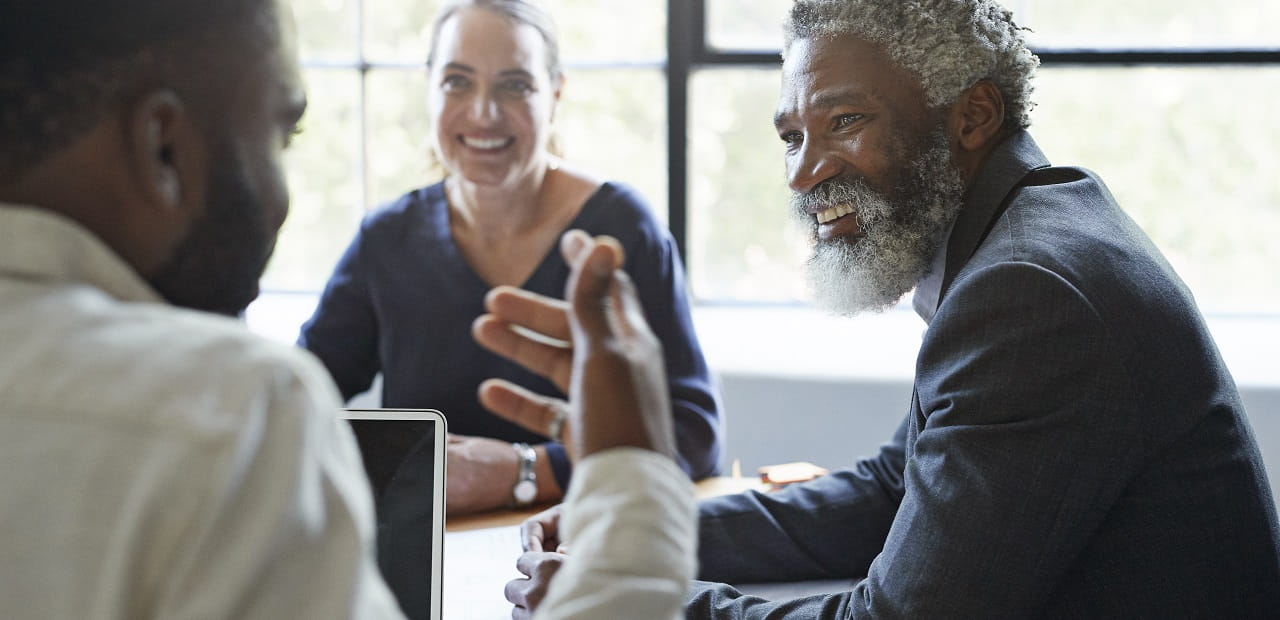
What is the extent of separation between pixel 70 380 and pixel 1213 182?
9.76 feet

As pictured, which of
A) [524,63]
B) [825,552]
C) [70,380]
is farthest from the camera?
[524,63]

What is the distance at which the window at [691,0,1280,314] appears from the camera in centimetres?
285

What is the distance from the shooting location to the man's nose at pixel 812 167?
1510 millimetres

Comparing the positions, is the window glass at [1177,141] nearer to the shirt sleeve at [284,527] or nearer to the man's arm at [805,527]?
the man's arm at [805,527]

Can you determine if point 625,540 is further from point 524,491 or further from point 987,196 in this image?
point 524,491

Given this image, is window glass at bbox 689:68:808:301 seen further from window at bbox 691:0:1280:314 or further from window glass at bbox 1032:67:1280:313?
window glass at bbox 1032:67:1280:313

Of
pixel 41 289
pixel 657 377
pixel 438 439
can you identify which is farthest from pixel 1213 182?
pixel 41 289

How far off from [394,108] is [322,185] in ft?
1.09

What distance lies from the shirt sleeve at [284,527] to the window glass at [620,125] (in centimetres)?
253

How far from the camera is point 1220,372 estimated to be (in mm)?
1198

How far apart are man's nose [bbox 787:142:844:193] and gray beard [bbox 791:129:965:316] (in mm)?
11

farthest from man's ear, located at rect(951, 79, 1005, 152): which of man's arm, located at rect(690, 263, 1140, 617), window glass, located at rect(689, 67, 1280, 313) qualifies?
window glass, located at rect(689, 67, 1280, 313)

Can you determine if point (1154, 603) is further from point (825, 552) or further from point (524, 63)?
point (524, 63)

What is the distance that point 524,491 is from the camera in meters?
1.63
